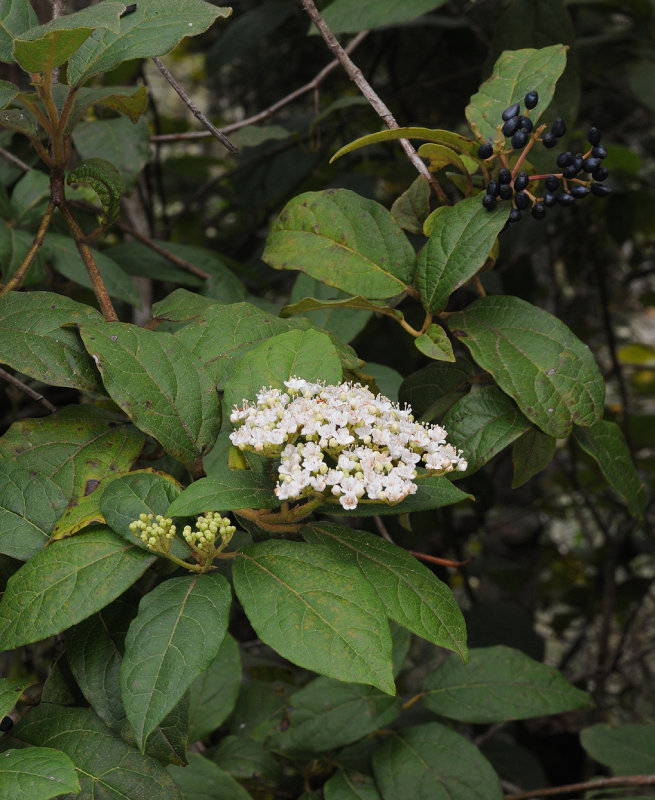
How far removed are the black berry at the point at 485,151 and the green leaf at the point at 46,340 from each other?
0.60 meters

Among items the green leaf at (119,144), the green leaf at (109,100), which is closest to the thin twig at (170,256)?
the green leaf at (119,144)

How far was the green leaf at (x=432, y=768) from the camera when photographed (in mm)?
1232

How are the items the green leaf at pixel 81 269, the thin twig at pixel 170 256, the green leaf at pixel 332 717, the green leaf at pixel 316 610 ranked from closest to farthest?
the green leaf at pixel 316 610
the green leaf at pixel 332 717
the green leaf at pixel 81 269
the thin twig at pixel 170 256

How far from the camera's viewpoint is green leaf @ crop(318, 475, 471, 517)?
0.92 m

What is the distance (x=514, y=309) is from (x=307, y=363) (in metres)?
0.35

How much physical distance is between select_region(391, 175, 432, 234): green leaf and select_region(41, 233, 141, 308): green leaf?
548mm

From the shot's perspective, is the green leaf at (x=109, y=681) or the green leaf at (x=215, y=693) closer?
the green leaf at (x=109, y=681)

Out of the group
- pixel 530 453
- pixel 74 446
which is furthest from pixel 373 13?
pixel 74 446

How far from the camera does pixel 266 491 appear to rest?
0.90 m

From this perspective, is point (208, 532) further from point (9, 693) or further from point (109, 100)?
point (109, 100)

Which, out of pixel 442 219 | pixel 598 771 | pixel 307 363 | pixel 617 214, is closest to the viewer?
pixel 307 363

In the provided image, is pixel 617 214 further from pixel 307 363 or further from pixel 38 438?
pixel 38 438

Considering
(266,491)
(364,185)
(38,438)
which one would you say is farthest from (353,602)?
(364,185)

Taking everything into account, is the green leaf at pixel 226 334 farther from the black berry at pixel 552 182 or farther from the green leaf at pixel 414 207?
the black berry at pixel 552 182
